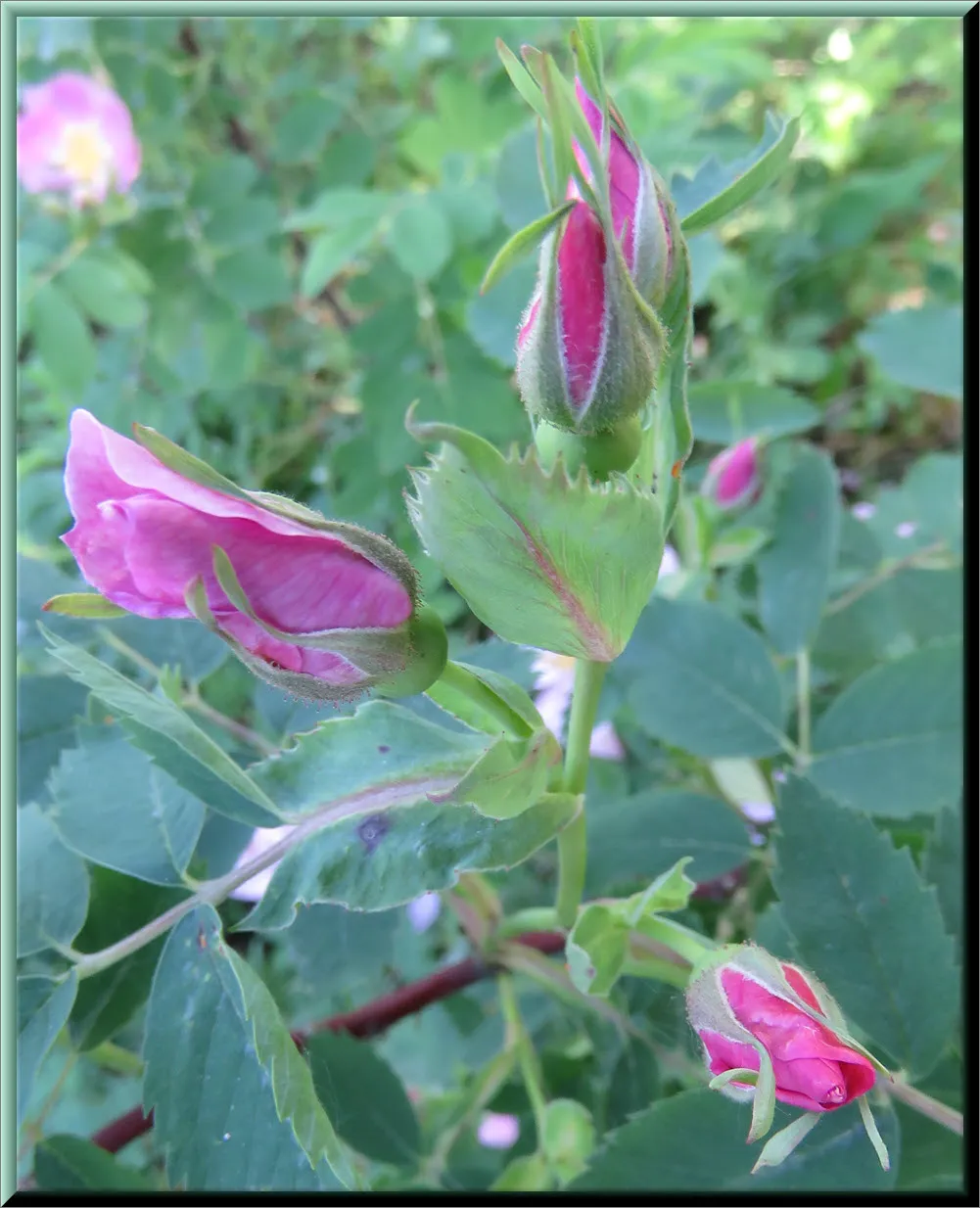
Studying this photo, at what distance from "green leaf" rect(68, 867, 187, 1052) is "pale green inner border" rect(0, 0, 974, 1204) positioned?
2.1 inches

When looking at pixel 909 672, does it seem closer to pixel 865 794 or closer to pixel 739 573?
pixel 865 794

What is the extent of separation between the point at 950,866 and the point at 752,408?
0.59 metres

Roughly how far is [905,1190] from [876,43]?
243 cm

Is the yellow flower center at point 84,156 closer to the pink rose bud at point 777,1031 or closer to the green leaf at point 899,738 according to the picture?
the green leaf at point 899,738

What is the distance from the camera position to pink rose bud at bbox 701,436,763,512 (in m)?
1.00

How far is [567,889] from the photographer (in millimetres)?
605

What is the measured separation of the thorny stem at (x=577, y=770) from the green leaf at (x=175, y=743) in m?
0.17

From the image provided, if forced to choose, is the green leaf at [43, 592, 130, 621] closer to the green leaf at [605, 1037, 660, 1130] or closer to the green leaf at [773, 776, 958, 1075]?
the green leaf at [773, 776, 958, 1075]

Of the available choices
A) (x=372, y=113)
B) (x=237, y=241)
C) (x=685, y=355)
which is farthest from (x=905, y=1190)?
(x=372, y=113)

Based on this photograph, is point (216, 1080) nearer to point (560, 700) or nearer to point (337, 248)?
point (560, 700)

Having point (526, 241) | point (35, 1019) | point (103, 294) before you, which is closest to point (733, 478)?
point (526, 241)

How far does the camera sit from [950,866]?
0.76 metres

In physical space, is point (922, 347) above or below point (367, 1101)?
above

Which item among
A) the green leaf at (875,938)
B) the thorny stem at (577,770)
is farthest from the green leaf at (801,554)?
the thorny stem at (577,770)
